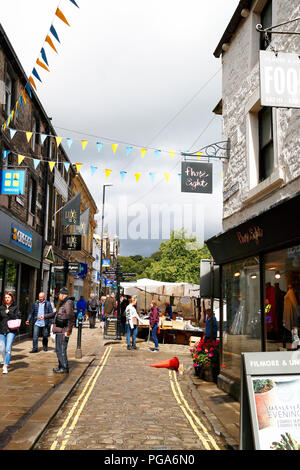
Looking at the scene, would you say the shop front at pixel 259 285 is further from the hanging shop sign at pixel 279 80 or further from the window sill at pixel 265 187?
the hanging shop sign at pixel 279 80

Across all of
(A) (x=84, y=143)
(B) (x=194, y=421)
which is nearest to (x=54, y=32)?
(A) (x=84, y=143)

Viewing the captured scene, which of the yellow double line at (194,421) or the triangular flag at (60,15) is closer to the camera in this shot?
the yellow double line at (194,421)

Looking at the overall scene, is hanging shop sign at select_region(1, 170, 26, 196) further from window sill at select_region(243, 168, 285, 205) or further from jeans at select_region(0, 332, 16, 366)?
window sill at select_region(243, 168, 285, 205)

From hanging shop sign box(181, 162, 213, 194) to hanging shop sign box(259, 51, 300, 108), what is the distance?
4.47 meters

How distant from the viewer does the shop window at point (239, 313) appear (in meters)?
7.77

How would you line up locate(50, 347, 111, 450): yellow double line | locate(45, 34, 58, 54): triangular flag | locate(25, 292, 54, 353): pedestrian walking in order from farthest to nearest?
locate(25, 292, 54, 353): pedestrian walking < locate(45, 34, 58, 54): triangular flag < locate(50, 347, 111, 450): yellow double line

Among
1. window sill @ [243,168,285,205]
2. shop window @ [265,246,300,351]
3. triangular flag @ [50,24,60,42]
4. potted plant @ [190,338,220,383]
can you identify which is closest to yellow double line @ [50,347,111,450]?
potted plant @ [190,338,220,383]

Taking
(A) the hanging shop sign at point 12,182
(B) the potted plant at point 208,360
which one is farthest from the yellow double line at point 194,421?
A: (A) the hanging shop sign at point 12,182

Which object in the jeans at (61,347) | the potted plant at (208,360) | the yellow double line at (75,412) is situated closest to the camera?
the yellow double line at (75,412)

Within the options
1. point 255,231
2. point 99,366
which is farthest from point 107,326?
point 255,231

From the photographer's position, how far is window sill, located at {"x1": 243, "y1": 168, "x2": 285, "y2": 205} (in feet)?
22.8

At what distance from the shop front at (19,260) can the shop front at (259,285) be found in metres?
7.36

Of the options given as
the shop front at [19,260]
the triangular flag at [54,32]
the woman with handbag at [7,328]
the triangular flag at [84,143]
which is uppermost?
the triangular flag at [54,32]
